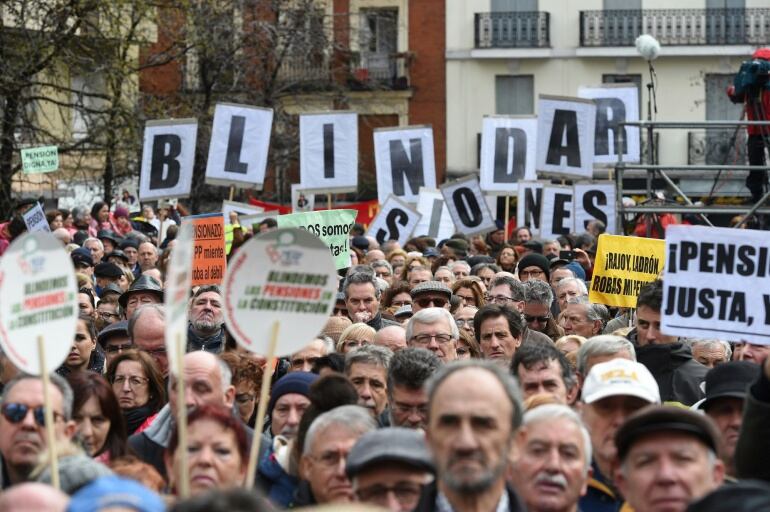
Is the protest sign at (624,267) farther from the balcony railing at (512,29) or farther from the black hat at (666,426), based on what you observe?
the balcony railing at (512,29)

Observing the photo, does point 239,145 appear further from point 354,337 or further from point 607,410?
point 607,410

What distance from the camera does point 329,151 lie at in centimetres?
1958

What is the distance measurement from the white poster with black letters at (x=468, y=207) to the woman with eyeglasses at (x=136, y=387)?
39.3 feet

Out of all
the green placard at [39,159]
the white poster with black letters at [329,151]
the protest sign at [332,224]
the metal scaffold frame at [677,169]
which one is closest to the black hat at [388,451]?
the protest sign at [332,224]

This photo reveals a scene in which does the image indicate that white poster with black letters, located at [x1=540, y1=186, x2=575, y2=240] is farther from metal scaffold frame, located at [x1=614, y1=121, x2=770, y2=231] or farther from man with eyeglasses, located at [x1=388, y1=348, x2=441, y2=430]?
man with eyeglasses, located at [x1=388, y1=348, x2=441, y2=430]

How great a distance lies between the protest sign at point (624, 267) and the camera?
12.1 meters

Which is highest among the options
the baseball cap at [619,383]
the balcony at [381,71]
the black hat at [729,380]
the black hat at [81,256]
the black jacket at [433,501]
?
the balcony at [381,71]

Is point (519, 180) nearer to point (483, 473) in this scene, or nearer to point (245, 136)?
point (245, 136)

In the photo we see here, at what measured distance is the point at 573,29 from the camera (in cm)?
4647

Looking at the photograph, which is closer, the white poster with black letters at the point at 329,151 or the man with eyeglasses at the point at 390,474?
the man with eyeglasses at the point at 390,474

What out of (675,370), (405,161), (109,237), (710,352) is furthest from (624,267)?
(405,161)

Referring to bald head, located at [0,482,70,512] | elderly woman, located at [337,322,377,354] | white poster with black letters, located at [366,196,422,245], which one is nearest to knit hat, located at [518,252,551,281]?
elderly woman, located at [337,322,377,354]

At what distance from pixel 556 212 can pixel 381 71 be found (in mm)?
26151

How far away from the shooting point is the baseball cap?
6.63 metres
